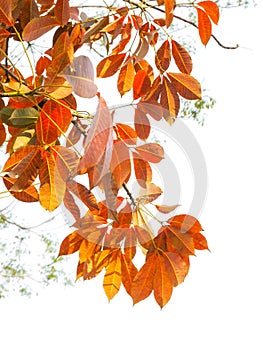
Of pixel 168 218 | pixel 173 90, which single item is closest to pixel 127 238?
pixel 168 218

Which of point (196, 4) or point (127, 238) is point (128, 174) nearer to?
point (127, 238)

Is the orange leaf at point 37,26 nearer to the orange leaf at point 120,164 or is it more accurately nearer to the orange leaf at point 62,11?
the orange leaf at point 62,11

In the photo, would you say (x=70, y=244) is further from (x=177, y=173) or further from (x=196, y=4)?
(x=196, y=4)

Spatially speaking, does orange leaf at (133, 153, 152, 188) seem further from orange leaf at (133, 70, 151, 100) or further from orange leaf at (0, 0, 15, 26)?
orange leaf at (0, 0, 15, 26)

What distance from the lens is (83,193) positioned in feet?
1.56

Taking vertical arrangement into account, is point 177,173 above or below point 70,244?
above

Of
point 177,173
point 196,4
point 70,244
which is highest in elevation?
point 196,4

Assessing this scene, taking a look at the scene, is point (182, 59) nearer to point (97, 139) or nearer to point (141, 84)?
point (141, 84)

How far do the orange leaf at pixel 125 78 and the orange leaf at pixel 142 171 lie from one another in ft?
0.28

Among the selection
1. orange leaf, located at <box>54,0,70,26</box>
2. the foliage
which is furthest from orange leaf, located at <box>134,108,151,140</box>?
orange leaf, located at <box>54,0,70,26</box>

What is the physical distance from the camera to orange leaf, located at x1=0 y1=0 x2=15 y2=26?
18.9 inches

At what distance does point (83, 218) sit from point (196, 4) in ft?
0.79

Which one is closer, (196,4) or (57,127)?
(57,127)

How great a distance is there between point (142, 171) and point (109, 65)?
11 centimetres
